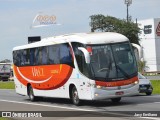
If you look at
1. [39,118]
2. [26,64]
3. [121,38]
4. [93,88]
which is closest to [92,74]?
[93,88]

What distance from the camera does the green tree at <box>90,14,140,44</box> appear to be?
8100 cm

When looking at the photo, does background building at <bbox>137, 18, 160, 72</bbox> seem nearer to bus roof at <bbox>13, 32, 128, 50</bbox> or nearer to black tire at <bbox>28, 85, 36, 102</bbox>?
black tire at <bbox>28, 85, 36, 102</bbox>

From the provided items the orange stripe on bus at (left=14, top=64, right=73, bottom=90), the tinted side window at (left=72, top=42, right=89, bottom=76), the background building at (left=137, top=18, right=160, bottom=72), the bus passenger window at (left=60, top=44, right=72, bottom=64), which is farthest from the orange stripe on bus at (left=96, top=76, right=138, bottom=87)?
the background building at (left=137, top=18, right=160, bottom=72)

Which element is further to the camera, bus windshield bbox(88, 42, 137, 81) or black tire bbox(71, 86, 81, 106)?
black tire bbox(71, 86, 81, 106)

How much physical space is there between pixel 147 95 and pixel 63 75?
684 centimetres

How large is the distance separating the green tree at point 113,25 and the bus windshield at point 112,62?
5935cm

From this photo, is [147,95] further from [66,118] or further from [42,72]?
[66,118]

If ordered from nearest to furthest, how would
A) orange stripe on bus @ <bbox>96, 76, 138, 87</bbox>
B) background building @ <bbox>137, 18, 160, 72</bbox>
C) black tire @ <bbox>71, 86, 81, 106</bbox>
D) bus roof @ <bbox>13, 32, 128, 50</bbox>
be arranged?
1. orange stripe on bus @ <bbox>96, 76, 138, 87</bbox>
2. bus roof @ <bbox>13, 32, 128, 50</bbox>
3. black tire @ <bbox>71, 86, 81, 106</bbox>
4. background building @ <bbox>137, 18, 160, 72</bbox>

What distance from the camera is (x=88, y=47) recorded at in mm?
20656

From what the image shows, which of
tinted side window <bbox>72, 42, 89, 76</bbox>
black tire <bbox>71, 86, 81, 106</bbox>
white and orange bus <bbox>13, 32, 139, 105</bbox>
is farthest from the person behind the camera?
black tire <bbox>71, 86, 81, 106</bbox>

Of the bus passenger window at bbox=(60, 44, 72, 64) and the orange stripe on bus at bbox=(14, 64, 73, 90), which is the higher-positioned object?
the bus passenger window at bbox=(60, 44, 72, 64)

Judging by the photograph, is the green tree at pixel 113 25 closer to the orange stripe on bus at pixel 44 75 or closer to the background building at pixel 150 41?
the background building at pixel 150 41

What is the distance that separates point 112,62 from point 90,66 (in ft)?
3.07

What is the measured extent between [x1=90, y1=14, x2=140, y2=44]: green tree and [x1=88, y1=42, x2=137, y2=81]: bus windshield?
59.4 meters
